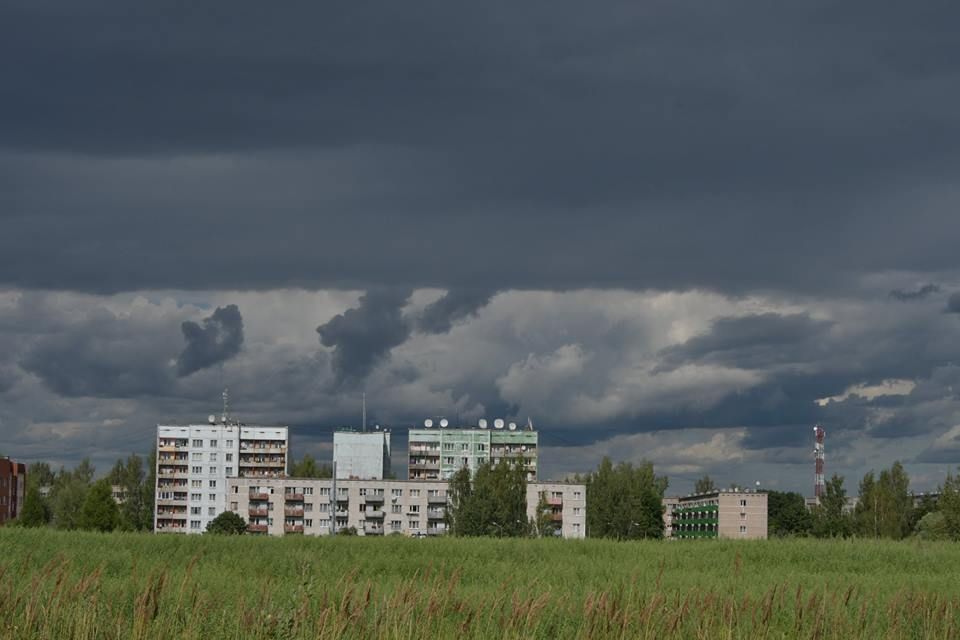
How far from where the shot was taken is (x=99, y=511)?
97000 mm

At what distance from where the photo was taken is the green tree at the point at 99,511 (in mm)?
94312

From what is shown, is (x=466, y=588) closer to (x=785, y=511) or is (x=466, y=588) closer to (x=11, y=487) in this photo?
(x=11, y=487)

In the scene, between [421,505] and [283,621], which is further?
[421,505]

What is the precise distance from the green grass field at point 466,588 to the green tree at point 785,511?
418 feet

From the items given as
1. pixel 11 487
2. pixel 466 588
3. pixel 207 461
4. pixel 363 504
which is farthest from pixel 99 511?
pixel 466 588

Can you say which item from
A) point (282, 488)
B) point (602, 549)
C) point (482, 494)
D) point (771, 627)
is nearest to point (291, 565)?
point (602, 549)

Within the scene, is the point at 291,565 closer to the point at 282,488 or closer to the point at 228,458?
the point at 282,488

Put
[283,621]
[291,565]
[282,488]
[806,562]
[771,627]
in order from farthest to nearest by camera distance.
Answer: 1. [282,488]
2. [806,562]
3. [291,565]
4. [771,627]
5. [283,621]

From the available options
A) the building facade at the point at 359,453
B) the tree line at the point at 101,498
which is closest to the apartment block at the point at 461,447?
the building facade at the point at 359,453

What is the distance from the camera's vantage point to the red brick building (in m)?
117

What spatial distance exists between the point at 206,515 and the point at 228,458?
28.6 ft

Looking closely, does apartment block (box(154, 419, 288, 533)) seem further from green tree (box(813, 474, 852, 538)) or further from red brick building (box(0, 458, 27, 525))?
green tree (box(813, 474, 852, 538))

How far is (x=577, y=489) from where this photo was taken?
141750mm

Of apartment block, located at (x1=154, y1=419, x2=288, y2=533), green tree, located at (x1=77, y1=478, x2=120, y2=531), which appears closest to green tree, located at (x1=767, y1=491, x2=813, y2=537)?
apartment block, located at (x1=154, y1=419, x2=288, y2=533)
